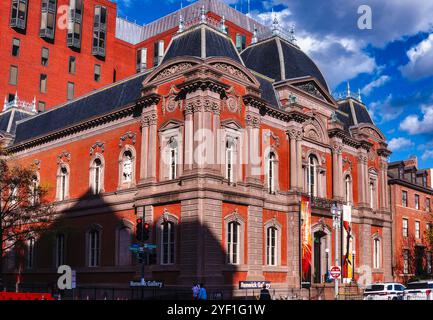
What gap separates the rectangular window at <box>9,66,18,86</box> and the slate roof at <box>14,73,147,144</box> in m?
11.7

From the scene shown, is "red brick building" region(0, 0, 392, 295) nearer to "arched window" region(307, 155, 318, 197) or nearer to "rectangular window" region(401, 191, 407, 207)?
"arched window" region(307, 155, 318, 197)

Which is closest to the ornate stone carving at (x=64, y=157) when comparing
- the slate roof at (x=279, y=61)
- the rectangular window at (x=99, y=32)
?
the slate roof at (x=279, y=61)

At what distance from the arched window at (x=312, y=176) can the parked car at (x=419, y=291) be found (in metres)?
10.8

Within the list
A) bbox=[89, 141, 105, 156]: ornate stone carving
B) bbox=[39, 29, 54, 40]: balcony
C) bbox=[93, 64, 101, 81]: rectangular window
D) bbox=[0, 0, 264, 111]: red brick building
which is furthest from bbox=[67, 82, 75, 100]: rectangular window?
bbox=[89, 141, 105, 156]: ornate stone carving

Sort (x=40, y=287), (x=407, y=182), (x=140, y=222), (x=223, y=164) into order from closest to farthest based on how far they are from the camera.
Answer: (x=140, y=222) < (x=223, y=164) < (x=40, y=287) < (x=407, y=182)

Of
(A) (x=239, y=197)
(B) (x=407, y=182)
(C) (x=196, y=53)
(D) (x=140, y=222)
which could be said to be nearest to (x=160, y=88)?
(C) (x=196, y=53)

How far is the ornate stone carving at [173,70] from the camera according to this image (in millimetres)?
37531

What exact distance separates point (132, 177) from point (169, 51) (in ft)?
31.0

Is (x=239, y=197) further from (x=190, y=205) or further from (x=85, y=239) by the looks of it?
(x=85, y=239)

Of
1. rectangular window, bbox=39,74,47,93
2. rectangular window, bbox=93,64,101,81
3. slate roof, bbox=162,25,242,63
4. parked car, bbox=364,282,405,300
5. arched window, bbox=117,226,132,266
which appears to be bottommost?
parked car, bbox=364,282,405,300

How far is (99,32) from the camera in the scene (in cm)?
7612

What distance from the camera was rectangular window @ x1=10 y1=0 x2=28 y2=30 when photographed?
67.0 m

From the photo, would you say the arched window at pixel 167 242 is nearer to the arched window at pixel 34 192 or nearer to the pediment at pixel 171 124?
the pediment at pixel 171 124

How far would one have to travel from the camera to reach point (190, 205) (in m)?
34.9
